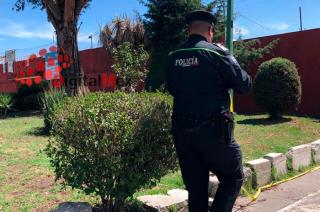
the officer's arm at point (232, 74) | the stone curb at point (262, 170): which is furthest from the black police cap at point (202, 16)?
the stone curb at point (262, 170)

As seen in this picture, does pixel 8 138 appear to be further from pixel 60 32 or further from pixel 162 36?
pixel 162 36

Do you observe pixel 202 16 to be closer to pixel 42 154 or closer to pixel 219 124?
pixel 219 124

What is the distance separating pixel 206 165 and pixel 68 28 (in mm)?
9667

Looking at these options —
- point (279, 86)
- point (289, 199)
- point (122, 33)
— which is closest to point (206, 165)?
point (289, 199)

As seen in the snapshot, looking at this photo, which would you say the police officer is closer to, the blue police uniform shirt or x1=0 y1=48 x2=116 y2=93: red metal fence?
the blue police uniform shirt

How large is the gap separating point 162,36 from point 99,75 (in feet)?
22.9

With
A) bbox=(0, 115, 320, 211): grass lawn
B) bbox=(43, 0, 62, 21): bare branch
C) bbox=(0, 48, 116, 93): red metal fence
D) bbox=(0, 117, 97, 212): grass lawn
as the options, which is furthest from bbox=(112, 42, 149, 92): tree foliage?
bbox=(0, 48, 116, 93): red metal fence

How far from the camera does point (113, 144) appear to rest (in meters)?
4.23

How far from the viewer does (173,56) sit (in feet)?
13.6

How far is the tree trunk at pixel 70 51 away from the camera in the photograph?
1288 centimetres

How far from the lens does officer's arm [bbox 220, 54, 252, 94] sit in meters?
3.85

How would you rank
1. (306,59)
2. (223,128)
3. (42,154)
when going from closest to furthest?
(223,128) → (42,154) → (306,59)

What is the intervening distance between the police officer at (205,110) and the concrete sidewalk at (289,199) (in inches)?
67.0

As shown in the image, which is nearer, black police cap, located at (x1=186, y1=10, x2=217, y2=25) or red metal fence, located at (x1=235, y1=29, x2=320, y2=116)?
black police cap, located at (x1=186, y1=10, x2=217, y2=25)
